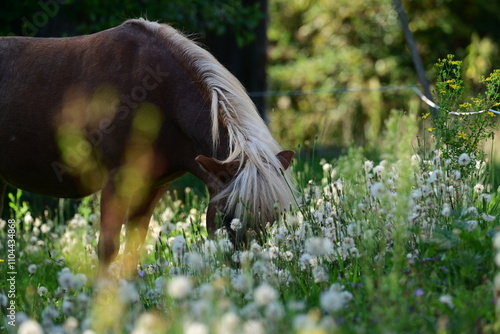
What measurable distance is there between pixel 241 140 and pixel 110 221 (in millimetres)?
1157

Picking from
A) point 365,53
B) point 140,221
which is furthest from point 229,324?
point 365,53

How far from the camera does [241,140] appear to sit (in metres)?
4.37

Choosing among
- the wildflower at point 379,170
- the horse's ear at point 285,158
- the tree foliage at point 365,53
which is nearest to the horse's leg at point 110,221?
the horse's ear at point 285,158

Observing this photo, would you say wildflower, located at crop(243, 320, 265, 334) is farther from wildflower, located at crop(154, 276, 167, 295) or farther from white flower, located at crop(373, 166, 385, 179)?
white flower, located at crop(373, 166, 385, 179)

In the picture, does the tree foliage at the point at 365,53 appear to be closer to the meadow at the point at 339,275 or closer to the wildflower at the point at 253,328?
the meadow at the point at 339,275

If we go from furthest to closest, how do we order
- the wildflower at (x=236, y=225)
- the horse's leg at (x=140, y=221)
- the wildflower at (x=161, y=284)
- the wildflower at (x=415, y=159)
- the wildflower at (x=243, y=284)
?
the horse's leg at (x=140, y=221) → the wildflower at (x=415, y=159) → the wildflower at (x=236, y=225) → the wildflower at (x=161, y=284) → the wildflower at (x=243, y=284)

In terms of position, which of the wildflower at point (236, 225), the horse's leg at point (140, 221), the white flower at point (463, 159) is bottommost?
the horse's leg at point (140, 221)

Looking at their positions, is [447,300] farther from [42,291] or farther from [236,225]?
[42,291]

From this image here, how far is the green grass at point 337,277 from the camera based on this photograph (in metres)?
2.72

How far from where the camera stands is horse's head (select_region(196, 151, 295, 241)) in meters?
4.06

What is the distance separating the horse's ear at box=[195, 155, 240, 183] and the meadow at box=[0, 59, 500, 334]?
37cm

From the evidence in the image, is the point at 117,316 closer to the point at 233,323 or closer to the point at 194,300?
the point at 233,323

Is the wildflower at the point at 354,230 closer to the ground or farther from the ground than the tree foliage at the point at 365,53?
farther from the ground

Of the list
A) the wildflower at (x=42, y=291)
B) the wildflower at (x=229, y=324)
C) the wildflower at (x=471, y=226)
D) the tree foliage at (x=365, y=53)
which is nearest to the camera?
the wildflower at (x=229, y=324)
